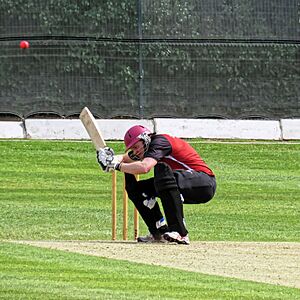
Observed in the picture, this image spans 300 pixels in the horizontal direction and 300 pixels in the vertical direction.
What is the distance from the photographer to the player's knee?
1210 centimetres

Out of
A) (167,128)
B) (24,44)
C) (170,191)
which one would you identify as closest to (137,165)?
(170,191)

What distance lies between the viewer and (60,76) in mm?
26141

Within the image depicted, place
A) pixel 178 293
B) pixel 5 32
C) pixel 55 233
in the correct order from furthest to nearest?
pixel 5 32
pixel 55 233
pixel 178 293

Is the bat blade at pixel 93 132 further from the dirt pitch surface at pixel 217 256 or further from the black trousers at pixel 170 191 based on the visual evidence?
the dirt pitch surface at pixel 217 256

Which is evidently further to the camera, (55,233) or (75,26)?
(75,26)

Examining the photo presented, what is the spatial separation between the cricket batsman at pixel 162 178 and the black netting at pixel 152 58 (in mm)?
13535

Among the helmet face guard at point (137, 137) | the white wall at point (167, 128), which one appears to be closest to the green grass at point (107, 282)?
the helmet face guard at point (137, 137)

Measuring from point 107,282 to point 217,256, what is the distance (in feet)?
6.78

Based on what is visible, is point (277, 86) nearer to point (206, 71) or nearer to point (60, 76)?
point (206, 71)

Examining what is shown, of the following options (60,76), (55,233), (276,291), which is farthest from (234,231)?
(60,76)

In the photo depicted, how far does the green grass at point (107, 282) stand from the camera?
29.8 ft

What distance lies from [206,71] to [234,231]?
40.2 ft

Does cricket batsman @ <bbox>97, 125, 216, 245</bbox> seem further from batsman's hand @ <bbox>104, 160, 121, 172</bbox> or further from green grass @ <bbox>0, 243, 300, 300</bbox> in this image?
green grass @ <bbox>0, 243, 300, 300</bbox>

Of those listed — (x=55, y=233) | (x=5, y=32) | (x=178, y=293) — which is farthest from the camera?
(x=5, y=32)
